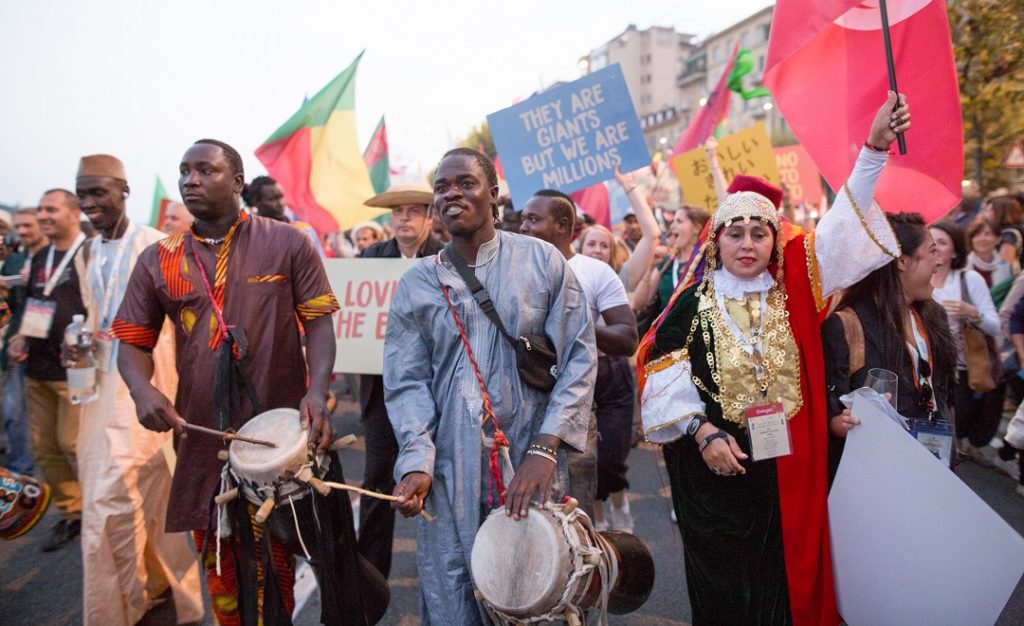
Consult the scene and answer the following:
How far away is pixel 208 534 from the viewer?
274 cm

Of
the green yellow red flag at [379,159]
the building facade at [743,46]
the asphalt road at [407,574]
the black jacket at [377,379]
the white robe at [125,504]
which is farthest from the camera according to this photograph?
the building facade at [743,46]

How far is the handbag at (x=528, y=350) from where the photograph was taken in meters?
2.29

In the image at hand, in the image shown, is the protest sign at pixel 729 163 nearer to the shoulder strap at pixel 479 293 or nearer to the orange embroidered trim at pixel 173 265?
the shoulder strap at pixel 479 293

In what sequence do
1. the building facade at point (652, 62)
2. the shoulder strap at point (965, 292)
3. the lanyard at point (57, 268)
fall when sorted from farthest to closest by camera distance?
the building facade at point (652, 62) → the shoulder strap at point (965, 292) → the lanyard at point (57, 268)

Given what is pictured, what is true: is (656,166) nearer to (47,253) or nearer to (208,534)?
(47,253)

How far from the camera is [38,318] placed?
4465 millimetres

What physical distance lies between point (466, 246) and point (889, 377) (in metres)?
1.67

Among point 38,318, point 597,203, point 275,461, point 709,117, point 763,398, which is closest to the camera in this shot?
point 275,461

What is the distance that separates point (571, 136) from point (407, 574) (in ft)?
12.6

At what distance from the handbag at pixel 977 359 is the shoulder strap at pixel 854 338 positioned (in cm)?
238

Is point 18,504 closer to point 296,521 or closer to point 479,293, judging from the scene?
point 296,521

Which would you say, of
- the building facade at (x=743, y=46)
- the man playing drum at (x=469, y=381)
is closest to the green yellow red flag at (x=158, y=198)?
the man playing drum at (x=469, y=381)

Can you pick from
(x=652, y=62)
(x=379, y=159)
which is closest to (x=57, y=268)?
(x=379, y=159)

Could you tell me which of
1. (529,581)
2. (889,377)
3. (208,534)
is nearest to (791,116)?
(889,377)
